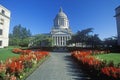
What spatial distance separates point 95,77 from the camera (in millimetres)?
10391

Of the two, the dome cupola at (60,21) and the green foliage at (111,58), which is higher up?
the dome cupola at (60,21)

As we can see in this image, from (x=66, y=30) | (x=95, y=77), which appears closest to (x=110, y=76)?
(x=95, y=77)

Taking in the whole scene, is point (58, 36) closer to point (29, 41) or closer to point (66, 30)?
point (66, 30)

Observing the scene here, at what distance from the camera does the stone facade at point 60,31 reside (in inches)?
4095

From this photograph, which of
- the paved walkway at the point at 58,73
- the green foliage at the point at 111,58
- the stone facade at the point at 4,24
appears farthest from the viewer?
the stone facade at the point at 4,24

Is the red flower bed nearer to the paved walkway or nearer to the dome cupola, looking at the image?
the paved walkway

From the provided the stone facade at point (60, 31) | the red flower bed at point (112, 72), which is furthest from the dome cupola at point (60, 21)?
the red flower bed at point (112, 72)

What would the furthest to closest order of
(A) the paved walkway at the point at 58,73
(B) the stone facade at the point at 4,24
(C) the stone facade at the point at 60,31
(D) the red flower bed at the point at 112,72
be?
(C) the stone facade at the point at 60,31 < (B) the stone facade at the point at 4,24 < (A) the paved walkway at the point at 58,73 < (D) the red flower bed at the point at 112,72

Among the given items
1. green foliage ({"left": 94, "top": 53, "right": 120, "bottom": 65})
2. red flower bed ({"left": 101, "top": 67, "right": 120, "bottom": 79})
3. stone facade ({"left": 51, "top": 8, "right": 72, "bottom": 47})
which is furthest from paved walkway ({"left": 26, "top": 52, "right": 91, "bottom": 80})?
stone facade ({"left": 51, "top": 8, "right": 72, "bottom": 47})

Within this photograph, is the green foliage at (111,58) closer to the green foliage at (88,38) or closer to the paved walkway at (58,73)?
the paved walkway at (58,73)

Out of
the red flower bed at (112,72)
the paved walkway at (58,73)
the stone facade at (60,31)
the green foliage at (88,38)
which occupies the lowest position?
the paved walkway at (58,73)

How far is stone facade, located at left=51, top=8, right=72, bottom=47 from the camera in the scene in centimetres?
10402

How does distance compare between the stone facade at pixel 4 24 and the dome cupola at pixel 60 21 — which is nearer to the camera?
the stone facade at pixel 4 24

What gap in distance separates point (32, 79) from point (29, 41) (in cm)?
6916
